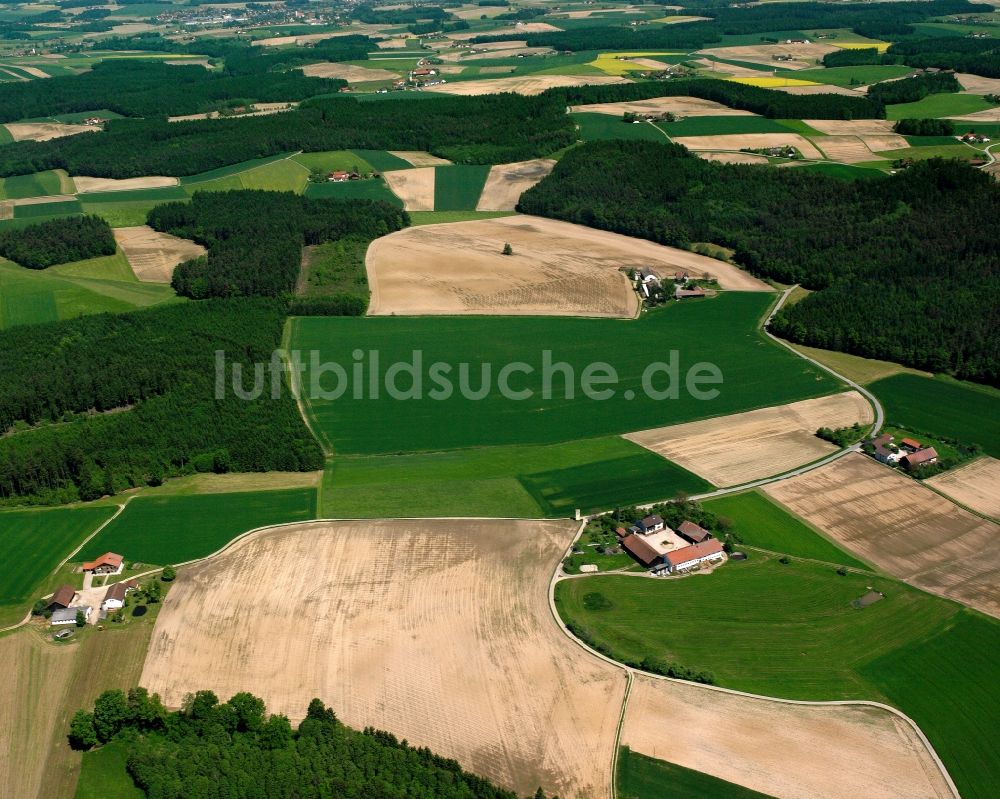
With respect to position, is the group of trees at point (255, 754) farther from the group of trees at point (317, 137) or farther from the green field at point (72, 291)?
the group of trees at point (317, 137)

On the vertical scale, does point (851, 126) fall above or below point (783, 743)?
above

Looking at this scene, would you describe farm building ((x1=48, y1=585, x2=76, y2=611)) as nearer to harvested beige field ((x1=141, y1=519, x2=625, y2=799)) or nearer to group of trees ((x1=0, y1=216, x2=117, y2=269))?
harvested beige field ((x1=141, y1=519, x2=625, y2=799))

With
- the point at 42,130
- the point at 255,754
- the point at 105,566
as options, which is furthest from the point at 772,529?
the point at 42,130

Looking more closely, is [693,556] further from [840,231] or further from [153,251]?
[153,251]

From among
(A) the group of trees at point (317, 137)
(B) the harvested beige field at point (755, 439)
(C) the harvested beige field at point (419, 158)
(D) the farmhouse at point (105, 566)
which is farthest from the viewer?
(A) the group of trees at point (317, 137)

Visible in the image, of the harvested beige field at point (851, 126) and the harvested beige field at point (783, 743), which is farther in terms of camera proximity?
the harvested beige field at point (851, 126)

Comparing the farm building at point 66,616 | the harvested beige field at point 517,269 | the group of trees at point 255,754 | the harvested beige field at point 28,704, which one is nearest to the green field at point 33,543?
the farm building at point 66,616
